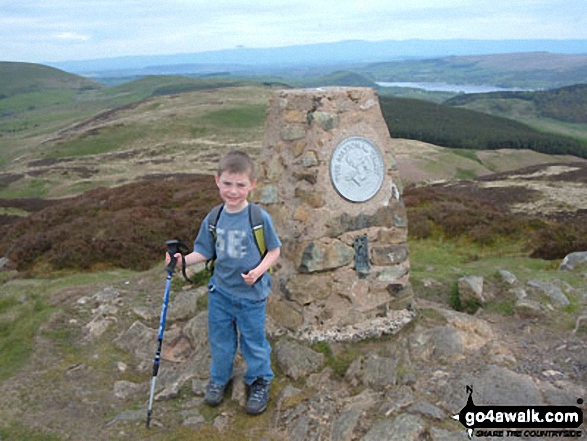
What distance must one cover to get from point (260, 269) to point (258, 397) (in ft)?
5.57

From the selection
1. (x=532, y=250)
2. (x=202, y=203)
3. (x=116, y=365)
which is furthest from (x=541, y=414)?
(x=202, y=203)

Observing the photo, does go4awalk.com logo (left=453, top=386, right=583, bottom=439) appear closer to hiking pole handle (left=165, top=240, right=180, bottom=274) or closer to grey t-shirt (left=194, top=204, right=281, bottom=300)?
grey t-shirt (left=194, top=204, right=281, bottom=300)

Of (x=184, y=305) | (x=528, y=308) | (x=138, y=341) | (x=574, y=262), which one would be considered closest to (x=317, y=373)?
(x=138, y=341)

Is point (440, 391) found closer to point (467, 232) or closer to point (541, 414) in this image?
point (541, 414)

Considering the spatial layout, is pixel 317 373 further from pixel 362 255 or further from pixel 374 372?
pixel 362 255

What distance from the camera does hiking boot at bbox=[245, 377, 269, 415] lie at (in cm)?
606

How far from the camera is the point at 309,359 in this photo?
6867mm

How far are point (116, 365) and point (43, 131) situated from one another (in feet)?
379

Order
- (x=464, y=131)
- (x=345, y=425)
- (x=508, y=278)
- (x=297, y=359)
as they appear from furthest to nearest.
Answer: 1. (x=464, y=131)
2. (x=508, y=278)
3. (x=297, y=359)
4. (x=345, y=425)

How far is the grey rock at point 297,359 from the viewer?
6719 millimetres

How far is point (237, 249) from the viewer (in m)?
5.79

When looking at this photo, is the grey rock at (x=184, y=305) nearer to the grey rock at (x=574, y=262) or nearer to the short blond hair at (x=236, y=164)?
the short blond hair at (x=236, y=164)

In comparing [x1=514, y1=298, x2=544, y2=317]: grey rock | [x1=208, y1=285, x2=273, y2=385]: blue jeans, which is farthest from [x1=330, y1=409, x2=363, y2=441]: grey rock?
[x1=514, y1=298, x2=544, y2=317]: grey rock

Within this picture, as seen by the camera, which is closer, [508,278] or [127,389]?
[127,389]
